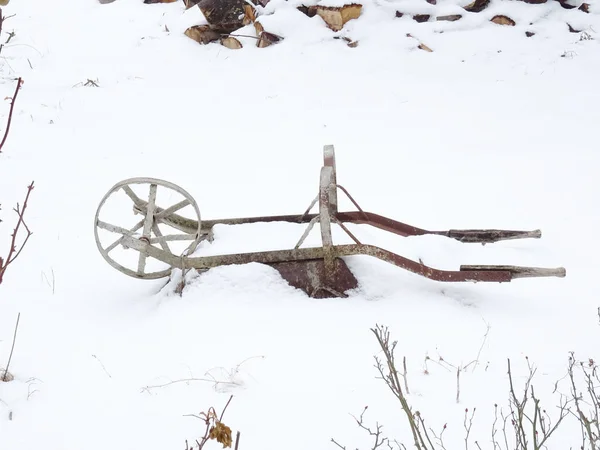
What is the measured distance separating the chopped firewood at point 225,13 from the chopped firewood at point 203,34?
110mm

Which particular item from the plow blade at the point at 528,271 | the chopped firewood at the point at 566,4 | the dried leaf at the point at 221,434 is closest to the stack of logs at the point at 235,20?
the chopped firewood at the point at 566,4

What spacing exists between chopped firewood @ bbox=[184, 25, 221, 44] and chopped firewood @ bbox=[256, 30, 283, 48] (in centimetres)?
70

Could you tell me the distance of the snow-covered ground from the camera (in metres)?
2.79

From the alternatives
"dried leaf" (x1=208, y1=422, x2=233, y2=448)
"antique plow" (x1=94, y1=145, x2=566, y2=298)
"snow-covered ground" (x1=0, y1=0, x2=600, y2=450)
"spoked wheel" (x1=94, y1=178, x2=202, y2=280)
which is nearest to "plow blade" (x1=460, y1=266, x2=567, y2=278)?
"antique plow" (x1=94, y1=145, x2=566, y2=298)

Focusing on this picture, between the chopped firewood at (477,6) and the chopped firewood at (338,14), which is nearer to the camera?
the chopped firewood at (338,14)

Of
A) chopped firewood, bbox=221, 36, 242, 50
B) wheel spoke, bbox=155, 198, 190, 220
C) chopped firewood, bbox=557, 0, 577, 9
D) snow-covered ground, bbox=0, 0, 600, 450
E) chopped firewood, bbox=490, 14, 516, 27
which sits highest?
chopped firewood, bbox=557, 0, 577, 9

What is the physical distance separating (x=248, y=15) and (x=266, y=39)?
0.64m

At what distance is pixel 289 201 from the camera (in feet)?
18.6

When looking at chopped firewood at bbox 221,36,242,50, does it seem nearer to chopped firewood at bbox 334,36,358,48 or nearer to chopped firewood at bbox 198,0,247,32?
chopped firewood at bbox 198,0,247,32

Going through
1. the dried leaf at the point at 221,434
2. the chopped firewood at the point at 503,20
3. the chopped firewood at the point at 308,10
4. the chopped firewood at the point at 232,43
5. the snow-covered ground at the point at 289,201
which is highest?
the chopped firewood at the point at 308,10

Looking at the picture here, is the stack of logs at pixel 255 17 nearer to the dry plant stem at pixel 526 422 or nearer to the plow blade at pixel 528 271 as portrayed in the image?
the plow blade at pixel 528 271

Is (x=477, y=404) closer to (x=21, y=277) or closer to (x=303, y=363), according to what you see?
(x=303, y=363)

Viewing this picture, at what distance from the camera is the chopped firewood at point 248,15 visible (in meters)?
9.25

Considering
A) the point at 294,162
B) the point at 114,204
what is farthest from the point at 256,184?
the point at 114,204
